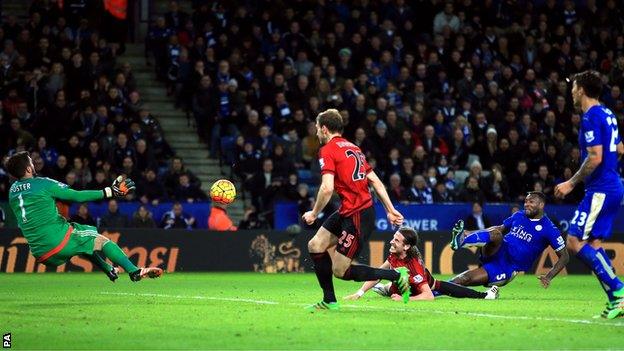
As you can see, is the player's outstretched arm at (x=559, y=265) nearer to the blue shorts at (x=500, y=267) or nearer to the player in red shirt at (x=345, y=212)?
the blue shorts at (x=500, y=267)

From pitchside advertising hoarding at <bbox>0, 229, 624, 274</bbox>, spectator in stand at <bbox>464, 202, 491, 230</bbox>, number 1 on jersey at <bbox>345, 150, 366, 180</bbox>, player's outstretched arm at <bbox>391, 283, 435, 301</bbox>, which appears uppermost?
number 1 on jersey at <bbox>345, 150, 366, 180</bbox>

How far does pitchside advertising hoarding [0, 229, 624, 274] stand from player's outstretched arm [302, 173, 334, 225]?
11374 millimetres

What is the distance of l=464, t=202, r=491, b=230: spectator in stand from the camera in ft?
81.4

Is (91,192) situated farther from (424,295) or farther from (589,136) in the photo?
(589,136)

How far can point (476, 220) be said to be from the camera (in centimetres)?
2484

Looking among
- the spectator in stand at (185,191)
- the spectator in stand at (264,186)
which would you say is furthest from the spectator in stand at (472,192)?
the spectator in stand at (185,191)

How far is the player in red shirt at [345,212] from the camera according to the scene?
1233cm

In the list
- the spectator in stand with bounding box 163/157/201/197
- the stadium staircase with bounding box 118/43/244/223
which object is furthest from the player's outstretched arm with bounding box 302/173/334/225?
the stadium staircase with bounding box 118/43/244/223

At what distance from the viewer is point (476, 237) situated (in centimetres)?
1519

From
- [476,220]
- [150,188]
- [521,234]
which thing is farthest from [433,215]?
[521,234]

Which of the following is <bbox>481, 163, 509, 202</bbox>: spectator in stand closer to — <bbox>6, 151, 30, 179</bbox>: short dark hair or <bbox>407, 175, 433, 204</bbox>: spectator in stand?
<bbox>407, 175, 433, 204</bbox>: spectator in stand

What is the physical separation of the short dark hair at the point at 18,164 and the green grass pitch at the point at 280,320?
4.91 ft

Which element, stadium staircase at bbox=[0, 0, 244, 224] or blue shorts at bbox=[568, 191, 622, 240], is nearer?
blue shorts at bbox=[568, 191, 622, 240]

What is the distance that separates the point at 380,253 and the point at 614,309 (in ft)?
39.7
